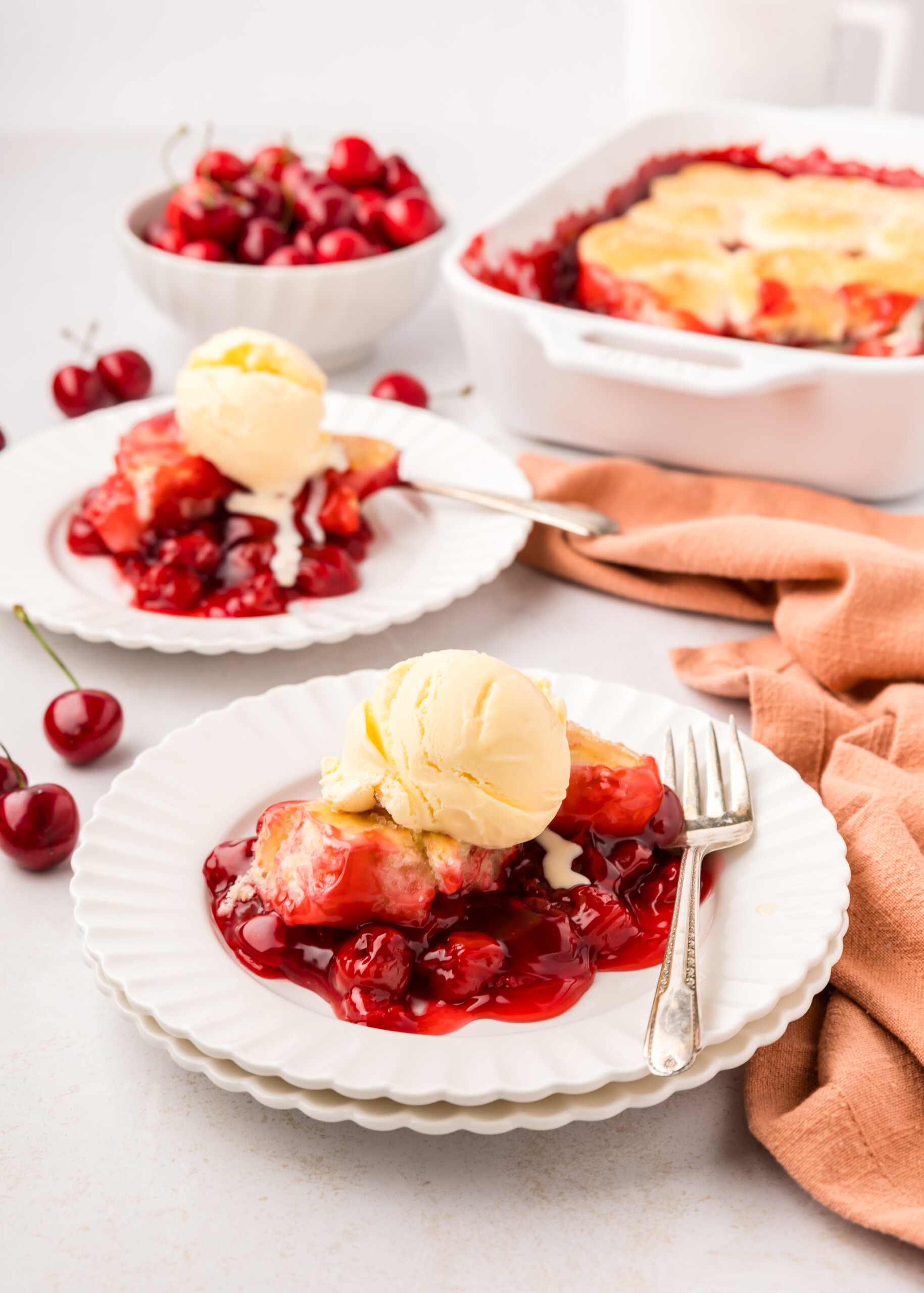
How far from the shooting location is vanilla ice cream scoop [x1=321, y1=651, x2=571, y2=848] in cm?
93

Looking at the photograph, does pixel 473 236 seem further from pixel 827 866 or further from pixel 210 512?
pixel 827 866

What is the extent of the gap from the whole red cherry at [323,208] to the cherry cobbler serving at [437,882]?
1.22 meters

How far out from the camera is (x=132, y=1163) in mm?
877

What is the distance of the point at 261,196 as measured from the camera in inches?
79.1

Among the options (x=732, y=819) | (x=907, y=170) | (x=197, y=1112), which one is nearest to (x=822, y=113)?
(x=907, y=170)

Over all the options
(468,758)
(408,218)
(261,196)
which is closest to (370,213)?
(408,218)

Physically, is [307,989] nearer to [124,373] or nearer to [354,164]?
[124,373]

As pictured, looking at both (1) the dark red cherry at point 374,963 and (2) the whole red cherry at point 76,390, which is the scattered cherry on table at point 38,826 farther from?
(2) the whole red cherry at point 76,390

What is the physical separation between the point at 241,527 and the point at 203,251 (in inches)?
25.4

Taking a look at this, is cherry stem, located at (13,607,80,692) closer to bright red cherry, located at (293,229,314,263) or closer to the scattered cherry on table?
the scattered cherry on table

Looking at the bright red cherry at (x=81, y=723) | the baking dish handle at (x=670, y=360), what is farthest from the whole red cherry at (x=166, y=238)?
the bright red cherry at (x=81, y=723)

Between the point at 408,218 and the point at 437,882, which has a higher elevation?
the point at 408,218

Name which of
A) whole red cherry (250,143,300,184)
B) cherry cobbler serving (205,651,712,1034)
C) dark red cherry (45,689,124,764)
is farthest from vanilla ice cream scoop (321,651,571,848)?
whole red cherry (250,143,300,184)

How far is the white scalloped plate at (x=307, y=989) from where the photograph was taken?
819 millimetres
